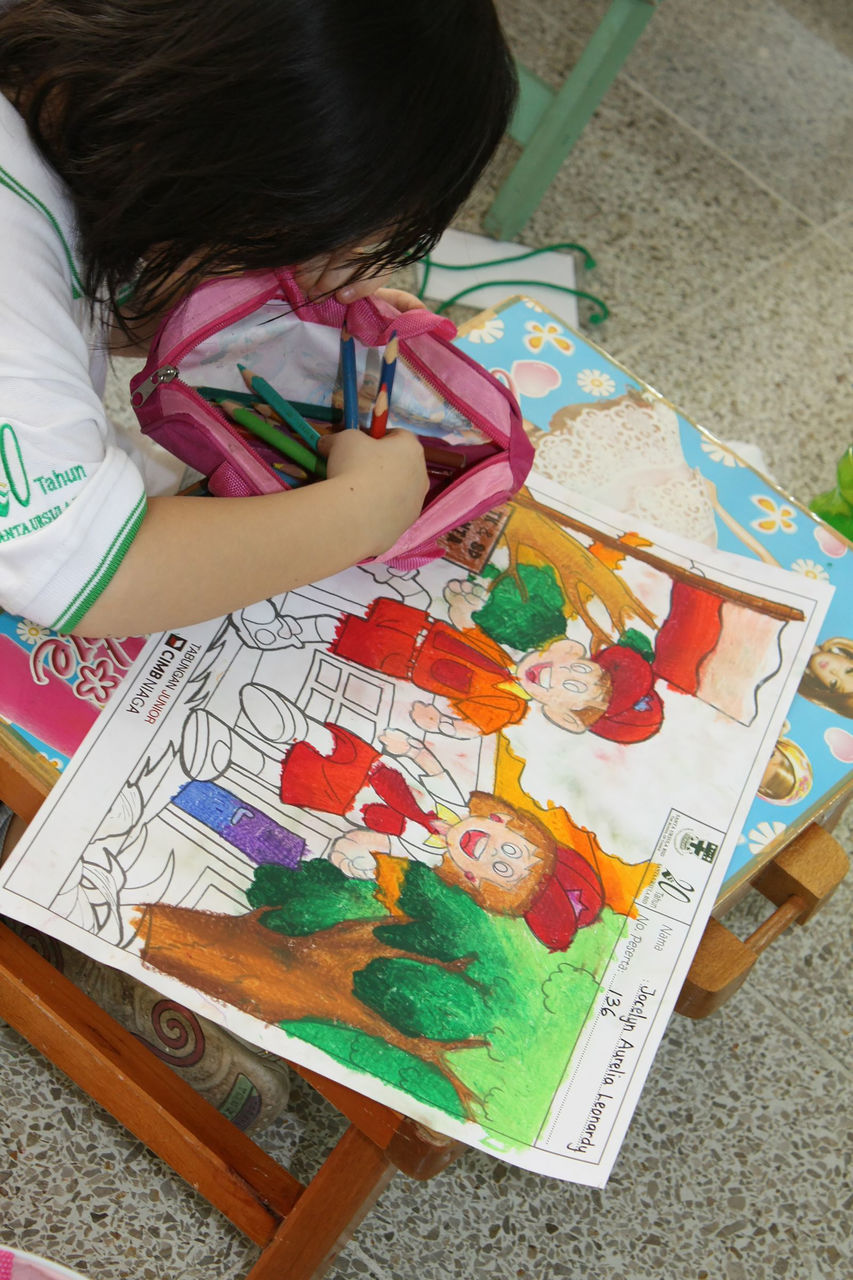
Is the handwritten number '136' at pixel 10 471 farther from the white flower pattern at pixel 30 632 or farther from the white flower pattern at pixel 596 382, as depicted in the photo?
the white flower pattern at pixel 596 382

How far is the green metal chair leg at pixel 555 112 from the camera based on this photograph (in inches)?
46.5

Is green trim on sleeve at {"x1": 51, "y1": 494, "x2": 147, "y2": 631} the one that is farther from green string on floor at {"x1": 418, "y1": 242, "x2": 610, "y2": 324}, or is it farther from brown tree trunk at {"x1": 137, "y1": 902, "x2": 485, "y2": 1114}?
green string on floor at {"x1": 418, "y1": 242, "x2": 610, "y2": 324}

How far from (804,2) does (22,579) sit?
1.83m

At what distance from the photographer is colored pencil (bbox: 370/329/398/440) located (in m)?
0.56

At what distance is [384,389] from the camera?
0.57 meters

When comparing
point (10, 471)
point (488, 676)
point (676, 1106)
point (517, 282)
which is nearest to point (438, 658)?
point (488, 676)

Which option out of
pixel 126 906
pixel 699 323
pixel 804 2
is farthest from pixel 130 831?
pixel 804 2

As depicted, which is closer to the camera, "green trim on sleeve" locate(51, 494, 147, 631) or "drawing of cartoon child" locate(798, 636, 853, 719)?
"green trim on sleeve" locate(51, 494, 147, 631)

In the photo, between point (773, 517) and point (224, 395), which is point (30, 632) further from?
point (773, 517)

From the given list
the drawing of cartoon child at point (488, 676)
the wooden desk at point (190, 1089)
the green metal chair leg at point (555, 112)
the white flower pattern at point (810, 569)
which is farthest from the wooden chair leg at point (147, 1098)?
the green metal chair leg at point (555, 112)

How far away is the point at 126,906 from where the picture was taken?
18.6 inches

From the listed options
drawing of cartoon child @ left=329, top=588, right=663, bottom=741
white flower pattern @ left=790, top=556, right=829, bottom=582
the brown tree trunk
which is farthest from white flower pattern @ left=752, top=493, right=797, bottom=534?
the brown tree trunk

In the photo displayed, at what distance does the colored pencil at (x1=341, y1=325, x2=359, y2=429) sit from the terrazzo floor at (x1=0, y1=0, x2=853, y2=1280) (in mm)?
459

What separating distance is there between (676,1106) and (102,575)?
1.98 feet
